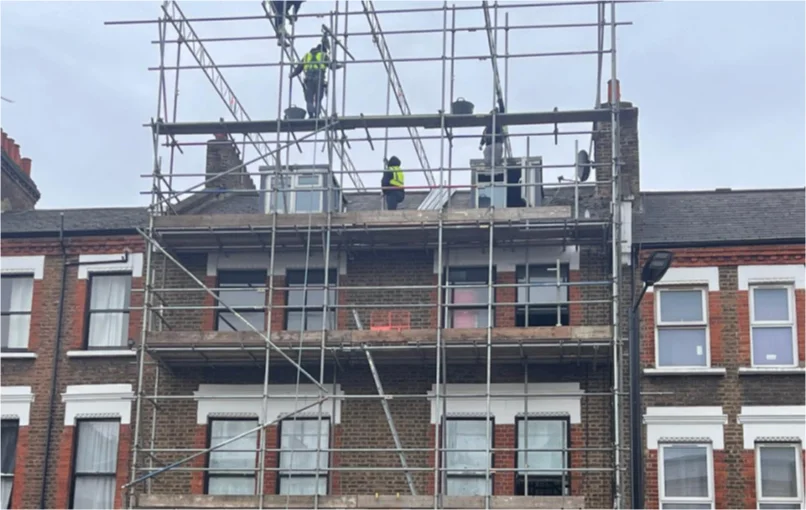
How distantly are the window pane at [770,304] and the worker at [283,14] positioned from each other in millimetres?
8466

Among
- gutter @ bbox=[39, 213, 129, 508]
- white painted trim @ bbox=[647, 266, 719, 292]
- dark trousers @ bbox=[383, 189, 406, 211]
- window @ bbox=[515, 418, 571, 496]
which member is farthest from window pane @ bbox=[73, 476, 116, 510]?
white painted trim @ bbox=[647, 266, 719, 292]

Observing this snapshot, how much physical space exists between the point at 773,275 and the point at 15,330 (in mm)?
12132

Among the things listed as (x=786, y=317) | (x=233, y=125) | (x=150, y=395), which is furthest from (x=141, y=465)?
(x=786, y=317)

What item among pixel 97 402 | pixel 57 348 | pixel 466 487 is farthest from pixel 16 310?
pixel 466 487

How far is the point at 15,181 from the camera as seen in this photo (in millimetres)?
25828

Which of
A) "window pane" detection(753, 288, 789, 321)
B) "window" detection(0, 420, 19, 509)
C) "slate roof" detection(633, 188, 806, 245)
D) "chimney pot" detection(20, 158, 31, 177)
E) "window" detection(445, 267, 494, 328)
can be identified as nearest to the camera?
"window pane" detection(753, 288, 789, 321)

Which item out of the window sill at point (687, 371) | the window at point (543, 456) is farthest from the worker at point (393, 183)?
the window sill at point (687, 371)

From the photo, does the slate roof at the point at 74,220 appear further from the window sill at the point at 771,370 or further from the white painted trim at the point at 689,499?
the window sill at the point at 771,370

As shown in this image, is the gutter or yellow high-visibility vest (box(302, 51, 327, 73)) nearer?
the gutter

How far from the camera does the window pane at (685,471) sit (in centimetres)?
2055

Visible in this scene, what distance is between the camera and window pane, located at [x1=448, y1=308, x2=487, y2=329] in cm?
2178

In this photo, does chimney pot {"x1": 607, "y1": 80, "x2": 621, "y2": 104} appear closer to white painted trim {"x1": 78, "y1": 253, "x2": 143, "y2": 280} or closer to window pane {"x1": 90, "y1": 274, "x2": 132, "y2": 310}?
white painted trim {"x1": 78, "y1": 253, "x2": 143, "y2": 280}

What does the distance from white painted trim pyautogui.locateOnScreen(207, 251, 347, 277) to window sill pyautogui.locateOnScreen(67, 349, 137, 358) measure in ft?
5.81

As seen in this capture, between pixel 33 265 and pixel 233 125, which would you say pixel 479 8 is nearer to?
pixel 233 125
